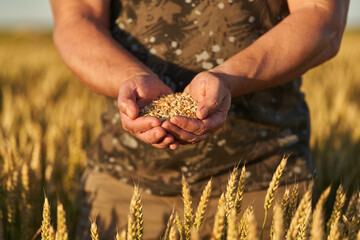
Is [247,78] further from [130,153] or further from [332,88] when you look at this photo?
[332,88]

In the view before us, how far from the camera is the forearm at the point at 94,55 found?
1174 mm

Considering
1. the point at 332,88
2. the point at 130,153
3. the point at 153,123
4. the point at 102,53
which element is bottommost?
the point at 332,88

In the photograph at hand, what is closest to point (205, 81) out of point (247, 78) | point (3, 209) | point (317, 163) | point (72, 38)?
point (247, 78)

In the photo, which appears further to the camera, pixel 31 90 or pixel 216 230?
pixel 31 90

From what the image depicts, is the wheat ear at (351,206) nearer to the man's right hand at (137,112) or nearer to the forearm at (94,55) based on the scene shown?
the man's right hand at (137,112)

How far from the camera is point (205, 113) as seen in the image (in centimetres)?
93

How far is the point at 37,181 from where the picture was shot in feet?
5.20

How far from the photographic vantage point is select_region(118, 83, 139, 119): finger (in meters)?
0.95

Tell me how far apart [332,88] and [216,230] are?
366cm

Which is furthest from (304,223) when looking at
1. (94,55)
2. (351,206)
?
(94,55)

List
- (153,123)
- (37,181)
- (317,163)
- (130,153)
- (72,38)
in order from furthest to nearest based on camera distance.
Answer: (317,163)
(37,181)
(130,153)
(72,38)
(153,123)

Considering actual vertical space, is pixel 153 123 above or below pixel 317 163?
above

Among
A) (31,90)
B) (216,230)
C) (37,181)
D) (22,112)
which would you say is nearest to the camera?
(216,230)

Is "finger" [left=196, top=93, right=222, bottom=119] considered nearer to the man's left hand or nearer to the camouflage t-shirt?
the man's left hand
